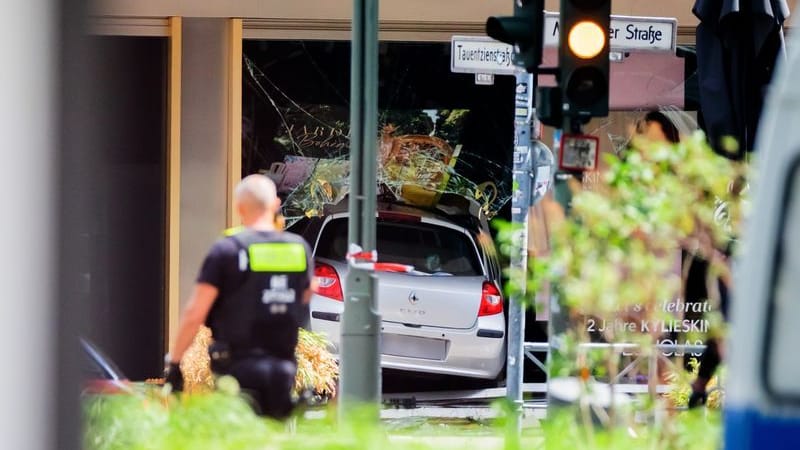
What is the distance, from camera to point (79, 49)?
12.8ft

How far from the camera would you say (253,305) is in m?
6.29

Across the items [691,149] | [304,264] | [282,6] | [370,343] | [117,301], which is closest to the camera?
[691,149]

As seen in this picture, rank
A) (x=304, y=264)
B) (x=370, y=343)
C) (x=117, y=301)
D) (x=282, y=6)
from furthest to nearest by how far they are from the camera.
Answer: (x=282, y=6) < (x=117, y=301) < (x=370, y=343) < (x=304, y=264)

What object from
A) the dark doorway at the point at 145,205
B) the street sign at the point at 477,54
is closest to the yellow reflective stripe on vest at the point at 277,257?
the street sign at the point at 477,54

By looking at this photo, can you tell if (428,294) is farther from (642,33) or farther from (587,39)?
(587,39)

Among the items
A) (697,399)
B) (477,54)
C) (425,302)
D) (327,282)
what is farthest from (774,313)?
(425,302)

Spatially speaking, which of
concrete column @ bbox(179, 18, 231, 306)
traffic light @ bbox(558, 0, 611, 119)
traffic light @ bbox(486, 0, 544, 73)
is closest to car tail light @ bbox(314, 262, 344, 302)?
concrete column @ bbox(179, 18, 231, 306)

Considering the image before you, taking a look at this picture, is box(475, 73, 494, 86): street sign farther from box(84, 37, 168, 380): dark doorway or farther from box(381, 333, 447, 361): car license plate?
box(84, 37, 168, 380): dark doorway

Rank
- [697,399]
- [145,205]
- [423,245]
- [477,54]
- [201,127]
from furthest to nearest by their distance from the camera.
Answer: [145,205]
[201,127]
[423,245]
[477,54]
[697,399]

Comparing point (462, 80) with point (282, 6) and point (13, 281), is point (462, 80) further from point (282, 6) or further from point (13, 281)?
point (13, 281)

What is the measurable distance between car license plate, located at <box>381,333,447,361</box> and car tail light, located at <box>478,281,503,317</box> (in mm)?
428

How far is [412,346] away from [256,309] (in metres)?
4.14

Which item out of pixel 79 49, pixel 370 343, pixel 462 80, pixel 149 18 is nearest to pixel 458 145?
pixel 462 80

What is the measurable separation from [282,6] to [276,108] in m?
0.87
